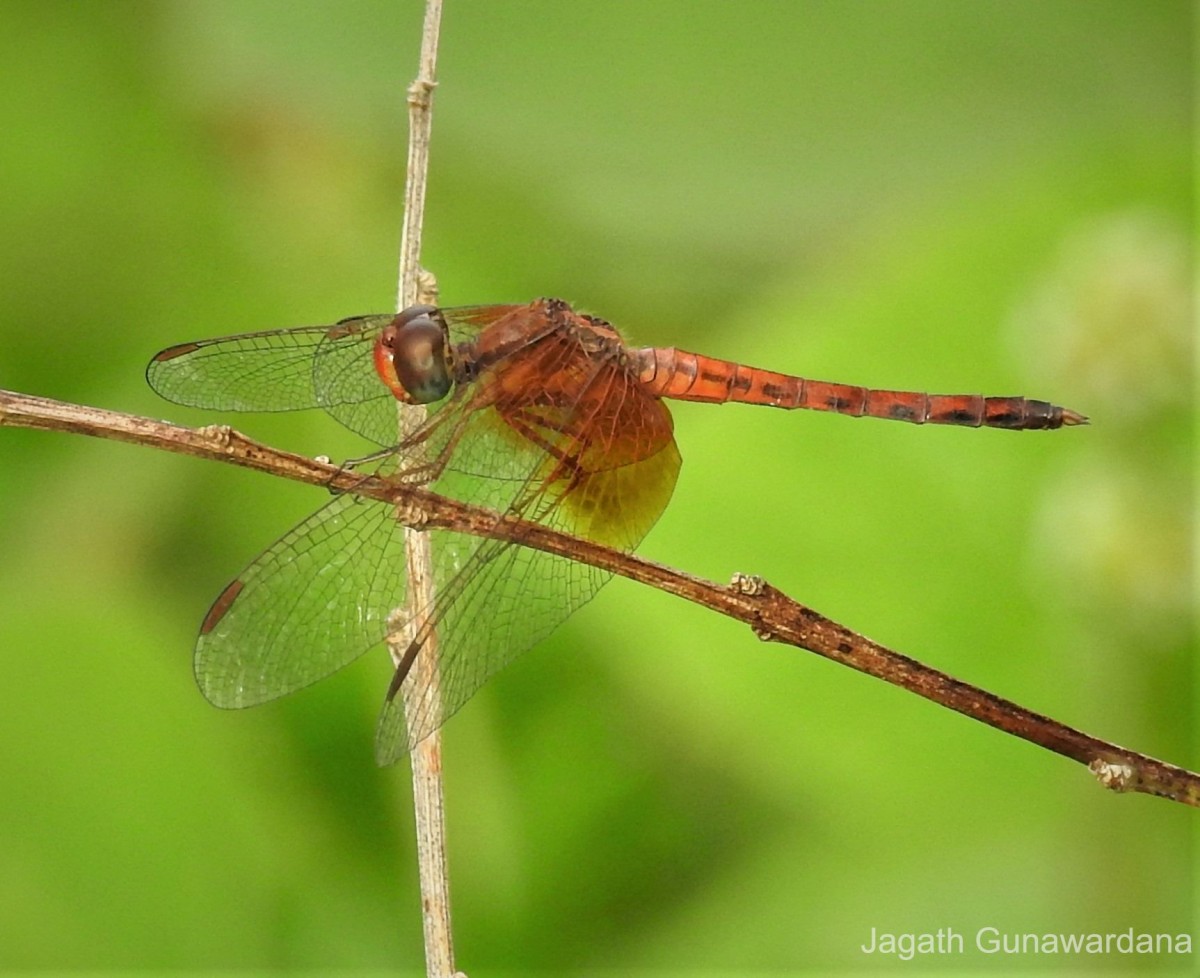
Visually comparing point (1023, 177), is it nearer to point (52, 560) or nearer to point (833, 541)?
point (833, 541)

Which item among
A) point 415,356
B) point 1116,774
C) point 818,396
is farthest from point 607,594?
point 1116,774

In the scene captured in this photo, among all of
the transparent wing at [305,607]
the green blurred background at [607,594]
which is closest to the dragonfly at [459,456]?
the transparent wing at [305,607]

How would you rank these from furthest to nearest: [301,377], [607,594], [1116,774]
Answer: [607,594] < [301,377] < [1116,774]

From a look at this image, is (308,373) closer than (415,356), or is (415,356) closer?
(415,356)

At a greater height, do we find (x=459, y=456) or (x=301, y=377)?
(x=301, y=377)

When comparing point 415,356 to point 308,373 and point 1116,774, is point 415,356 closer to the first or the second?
point 308,373

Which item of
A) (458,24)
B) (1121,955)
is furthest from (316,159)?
(1121,955)

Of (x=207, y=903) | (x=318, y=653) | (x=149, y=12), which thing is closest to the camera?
(x=318, y=653)
